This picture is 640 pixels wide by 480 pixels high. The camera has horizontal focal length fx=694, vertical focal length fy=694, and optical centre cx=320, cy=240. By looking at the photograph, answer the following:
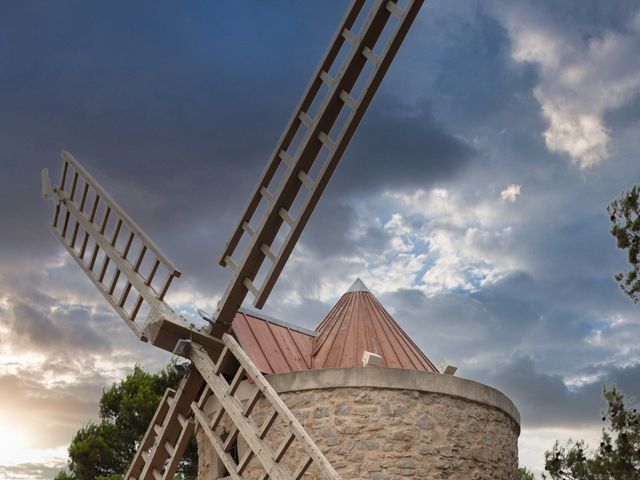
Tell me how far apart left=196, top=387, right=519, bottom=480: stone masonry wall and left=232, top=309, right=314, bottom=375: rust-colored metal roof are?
0.98 metres

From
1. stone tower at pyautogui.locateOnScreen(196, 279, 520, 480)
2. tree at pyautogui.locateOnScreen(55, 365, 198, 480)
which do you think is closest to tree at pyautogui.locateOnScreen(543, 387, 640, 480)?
stone tower at pyautogui.locateOnScreen(196, 279, 520, 480)

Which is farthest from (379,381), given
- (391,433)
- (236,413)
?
(236,413)

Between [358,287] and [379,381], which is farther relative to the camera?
[358,287]

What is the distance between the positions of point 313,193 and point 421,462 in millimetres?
3188

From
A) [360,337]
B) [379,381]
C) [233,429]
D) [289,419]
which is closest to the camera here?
[289,419]

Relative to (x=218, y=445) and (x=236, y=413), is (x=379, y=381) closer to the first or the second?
(x=236, y=413)

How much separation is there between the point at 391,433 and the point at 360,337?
2.05 m

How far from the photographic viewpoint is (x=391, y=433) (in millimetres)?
7648

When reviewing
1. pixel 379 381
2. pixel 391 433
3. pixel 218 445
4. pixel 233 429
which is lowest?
pixel 218 445

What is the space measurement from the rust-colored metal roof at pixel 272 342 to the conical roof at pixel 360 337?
20cm

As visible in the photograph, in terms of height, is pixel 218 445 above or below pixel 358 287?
below

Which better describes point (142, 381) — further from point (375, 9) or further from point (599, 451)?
point (375, 9)

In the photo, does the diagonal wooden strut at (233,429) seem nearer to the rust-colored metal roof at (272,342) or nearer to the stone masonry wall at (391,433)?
the stone masonry wall at (391,433)

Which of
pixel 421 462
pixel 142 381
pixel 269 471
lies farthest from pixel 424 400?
pixel 142 381
